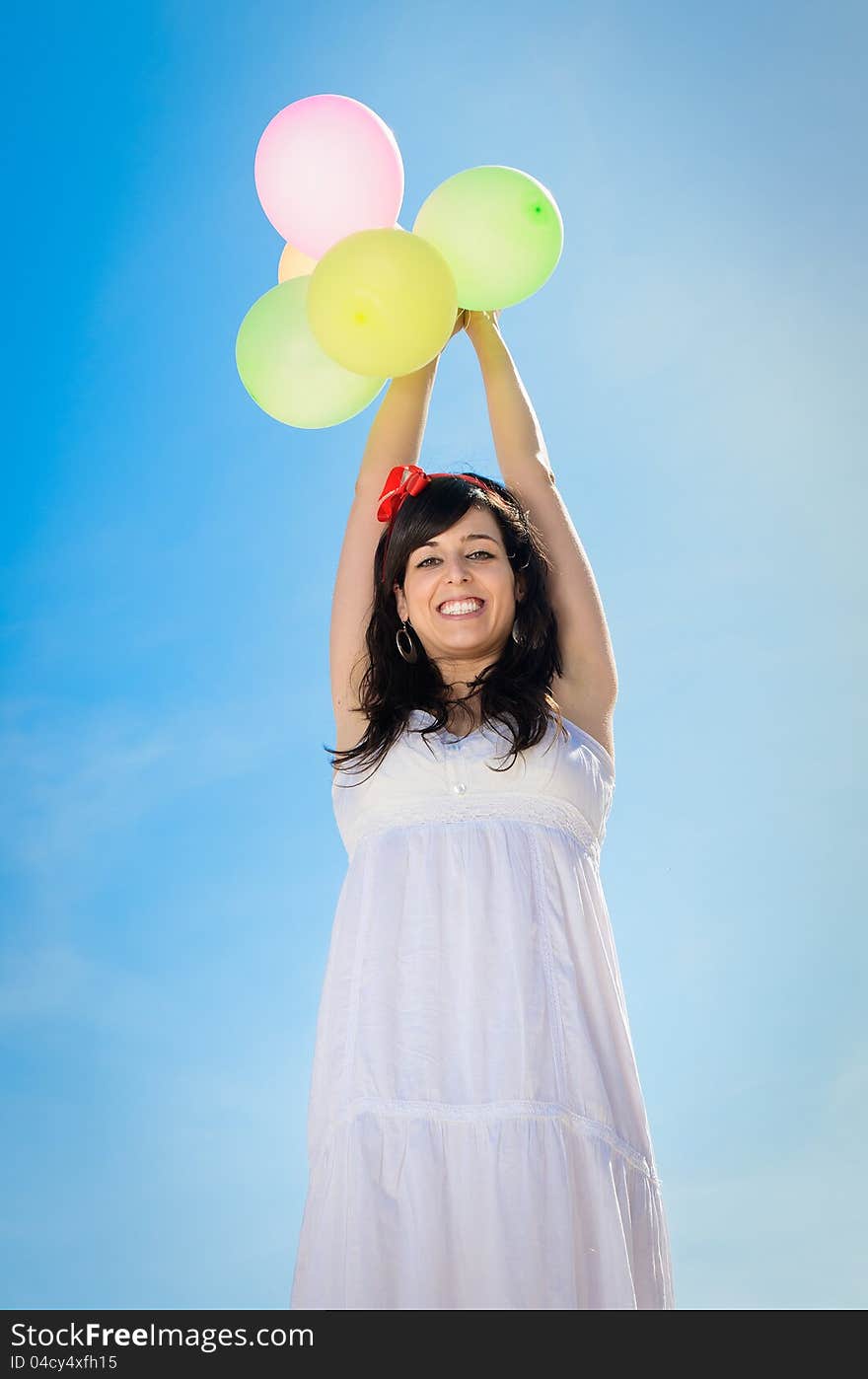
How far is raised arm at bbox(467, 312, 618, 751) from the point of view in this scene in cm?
303

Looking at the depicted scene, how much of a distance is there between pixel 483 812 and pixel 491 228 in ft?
4.52

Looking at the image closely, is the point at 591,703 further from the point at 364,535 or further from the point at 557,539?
the point at 364,535

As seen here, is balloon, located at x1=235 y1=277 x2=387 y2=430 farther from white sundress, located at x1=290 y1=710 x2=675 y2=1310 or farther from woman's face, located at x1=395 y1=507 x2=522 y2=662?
white sundress, located at x1=290 y1=710 x2=675 y2=1310

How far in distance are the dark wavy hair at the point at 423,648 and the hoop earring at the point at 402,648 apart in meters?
0.01

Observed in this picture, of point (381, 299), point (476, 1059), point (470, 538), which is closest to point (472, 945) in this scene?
point (476, 1059)

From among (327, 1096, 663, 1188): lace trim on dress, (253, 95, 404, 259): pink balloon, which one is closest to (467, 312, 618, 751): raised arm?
(253, 95, 404, 259): pink balloon

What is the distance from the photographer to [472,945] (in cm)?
254

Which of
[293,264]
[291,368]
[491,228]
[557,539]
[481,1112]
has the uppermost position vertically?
[293,264]

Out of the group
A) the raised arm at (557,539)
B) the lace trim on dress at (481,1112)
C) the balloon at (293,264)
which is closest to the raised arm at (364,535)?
the raised arm at (557,539)

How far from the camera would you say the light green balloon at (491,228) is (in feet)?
10.0
